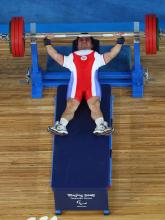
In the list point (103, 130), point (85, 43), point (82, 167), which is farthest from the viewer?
point (85, 43)

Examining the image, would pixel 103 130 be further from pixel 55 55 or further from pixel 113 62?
pixel 113 62

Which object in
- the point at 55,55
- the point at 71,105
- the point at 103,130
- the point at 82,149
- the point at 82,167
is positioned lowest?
the point at 82,167

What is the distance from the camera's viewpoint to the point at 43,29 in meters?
5.66

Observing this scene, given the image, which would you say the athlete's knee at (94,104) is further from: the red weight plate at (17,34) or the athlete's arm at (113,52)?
the red weight plate at (17,34)

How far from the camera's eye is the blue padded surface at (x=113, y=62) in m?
5.44

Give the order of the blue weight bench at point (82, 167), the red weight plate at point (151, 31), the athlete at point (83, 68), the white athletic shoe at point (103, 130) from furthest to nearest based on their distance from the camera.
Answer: the athlete at point (83, 68) < the red weight plate at point (151, 31) < the white athletic shoe at point (103, 130) < the blue weight bench at point (82, 167)

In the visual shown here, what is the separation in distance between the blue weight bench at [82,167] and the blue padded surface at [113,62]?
1.88 feet

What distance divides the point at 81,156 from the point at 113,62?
1.07m

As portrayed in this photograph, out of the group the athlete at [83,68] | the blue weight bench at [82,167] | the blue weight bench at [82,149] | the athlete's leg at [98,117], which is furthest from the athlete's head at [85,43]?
the blue weight bench at [82,167]

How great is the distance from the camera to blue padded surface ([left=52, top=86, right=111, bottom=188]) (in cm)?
456

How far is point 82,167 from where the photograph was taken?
184 inches

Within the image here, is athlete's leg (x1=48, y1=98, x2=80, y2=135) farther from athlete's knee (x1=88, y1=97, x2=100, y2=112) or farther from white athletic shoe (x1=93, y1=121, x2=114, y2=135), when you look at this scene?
white athletic shoe (x1=93, y1=121, x2=114, y2=135)

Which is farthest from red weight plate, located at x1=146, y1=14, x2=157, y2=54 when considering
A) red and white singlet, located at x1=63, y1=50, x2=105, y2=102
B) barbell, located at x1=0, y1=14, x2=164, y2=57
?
red and white singlet, located at x1=63, y1=50, x2=105, y2=102

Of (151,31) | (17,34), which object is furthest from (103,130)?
(17,34)
